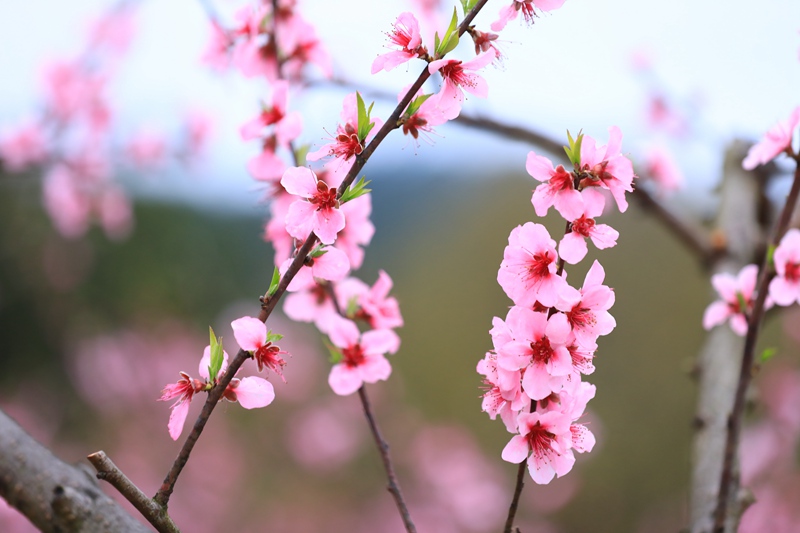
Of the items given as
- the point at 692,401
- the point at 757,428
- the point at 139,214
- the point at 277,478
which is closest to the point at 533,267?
the point at 757,428

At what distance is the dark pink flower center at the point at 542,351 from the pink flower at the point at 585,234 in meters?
0.08

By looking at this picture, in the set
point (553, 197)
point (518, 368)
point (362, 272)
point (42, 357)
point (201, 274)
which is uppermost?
point (362, 272)

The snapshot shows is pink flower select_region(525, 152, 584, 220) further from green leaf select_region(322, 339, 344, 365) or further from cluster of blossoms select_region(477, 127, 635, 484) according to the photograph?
green leaf select_region(322, 339, 344, 365)

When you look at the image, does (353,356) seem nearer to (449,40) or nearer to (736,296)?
(449,40)

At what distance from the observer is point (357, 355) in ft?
2.36

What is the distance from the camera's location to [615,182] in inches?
22.8

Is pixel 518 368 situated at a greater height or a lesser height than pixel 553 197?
lesser

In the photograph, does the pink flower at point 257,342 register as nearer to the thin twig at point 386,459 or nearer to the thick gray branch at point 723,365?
the thin twig at point 386,459

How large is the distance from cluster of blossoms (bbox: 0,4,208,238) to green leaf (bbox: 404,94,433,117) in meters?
1.79

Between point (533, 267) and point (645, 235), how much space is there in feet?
10.3

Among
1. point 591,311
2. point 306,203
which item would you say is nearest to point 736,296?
point 591,311

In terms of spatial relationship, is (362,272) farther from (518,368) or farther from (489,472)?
(518,368)

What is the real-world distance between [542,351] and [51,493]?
1.56ft

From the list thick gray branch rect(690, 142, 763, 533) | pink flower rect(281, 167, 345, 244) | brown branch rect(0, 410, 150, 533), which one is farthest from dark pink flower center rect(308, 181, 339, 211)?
thick gray branch rect(690, 142, 763, 533)
